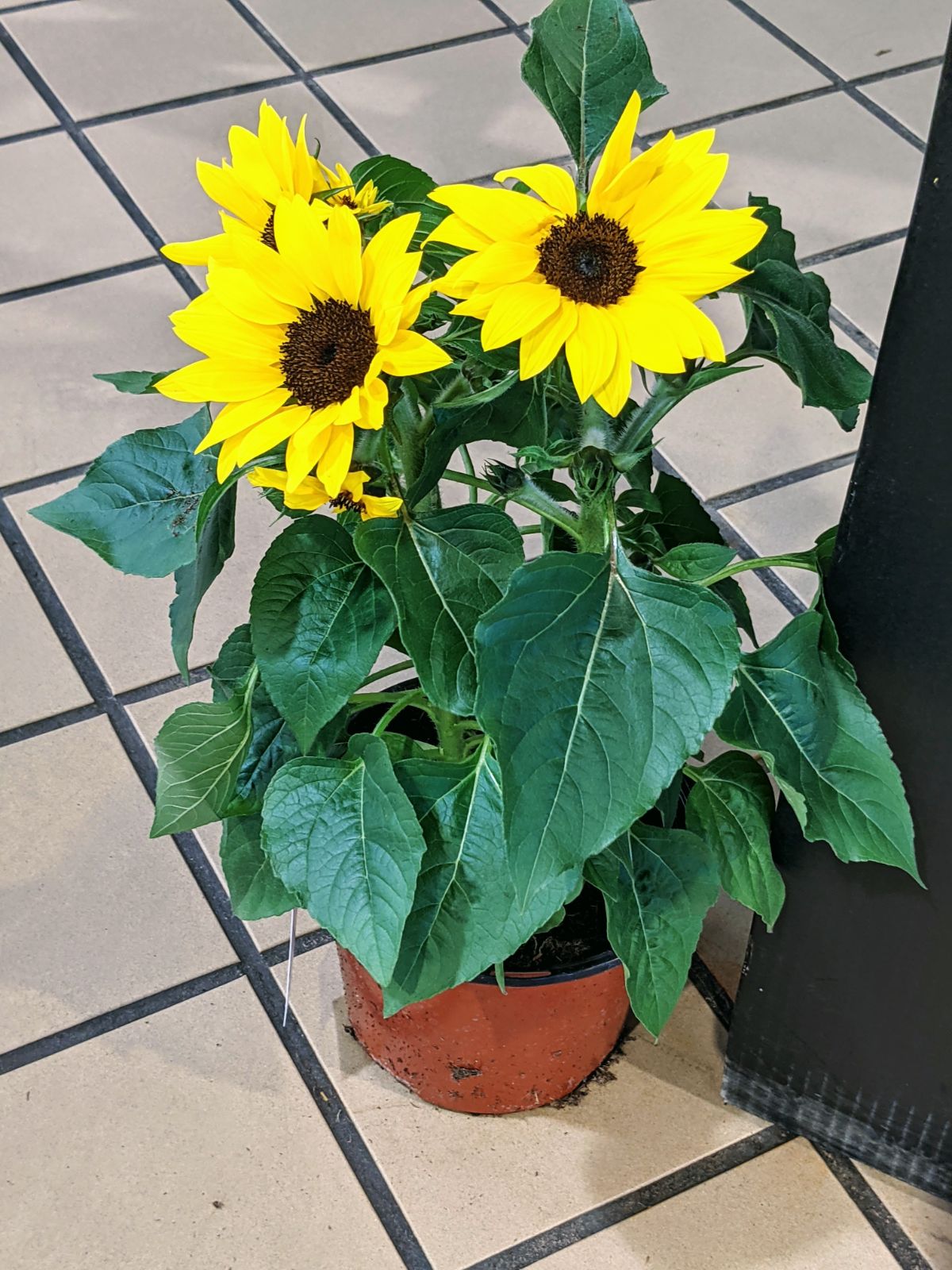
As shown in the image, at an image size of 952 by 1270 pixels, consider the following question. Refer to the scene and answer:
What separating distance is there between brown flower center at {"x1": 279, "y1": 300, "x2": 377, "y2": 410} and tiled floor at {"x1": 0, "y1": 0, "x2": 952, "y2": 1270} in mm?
654

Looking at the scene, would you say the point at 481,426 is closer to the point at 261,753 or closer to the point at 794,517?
the point at 261,753

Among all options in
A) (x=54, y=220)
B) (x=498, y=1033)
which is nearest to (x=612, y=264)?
(x=498, y=1033)

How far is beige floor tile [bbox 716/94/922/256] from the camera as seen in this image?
186cm

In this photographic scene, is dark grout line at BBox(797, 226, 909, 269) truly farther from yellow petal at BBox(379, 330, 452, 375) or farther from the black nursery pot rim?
yellow petal at BBox(379, 330, 452, 375)

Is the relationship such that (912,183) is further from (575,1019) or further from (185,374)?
(185,374)

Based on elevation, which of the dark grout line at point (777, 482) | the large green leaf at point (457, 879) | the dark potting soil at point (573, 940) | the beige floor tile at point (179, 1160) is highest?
the large green leaf at point (457, 879)

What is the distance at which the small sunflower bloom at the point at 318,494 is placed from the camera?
27.3 inches

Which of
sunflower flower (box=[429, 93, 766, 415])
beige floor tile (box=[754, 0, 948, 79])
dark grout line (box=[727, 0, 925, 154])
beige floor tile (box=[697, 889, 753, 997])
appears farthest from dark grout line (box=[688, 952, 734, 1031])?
beige floor tile (box=[754, 0, 948, 79])

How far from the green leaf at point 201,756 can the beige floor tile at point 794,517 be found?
0.77 metres

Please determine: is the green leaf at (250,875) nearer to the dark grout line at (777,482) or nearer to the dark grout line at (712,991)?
the dark grout line at (712,991)

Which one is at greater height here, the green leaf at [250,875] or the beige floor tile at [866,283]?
the beige floor tile at [866,283]

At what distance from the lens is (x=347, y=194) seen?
769 mm

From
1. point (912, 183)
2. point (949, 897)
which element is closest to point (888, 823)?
point (949, 897)

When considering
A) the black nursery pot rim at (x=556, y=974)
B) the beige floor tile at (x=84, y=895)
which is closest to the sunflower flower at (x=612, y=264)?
the black nursery pot rim at (x=556, y=974)
